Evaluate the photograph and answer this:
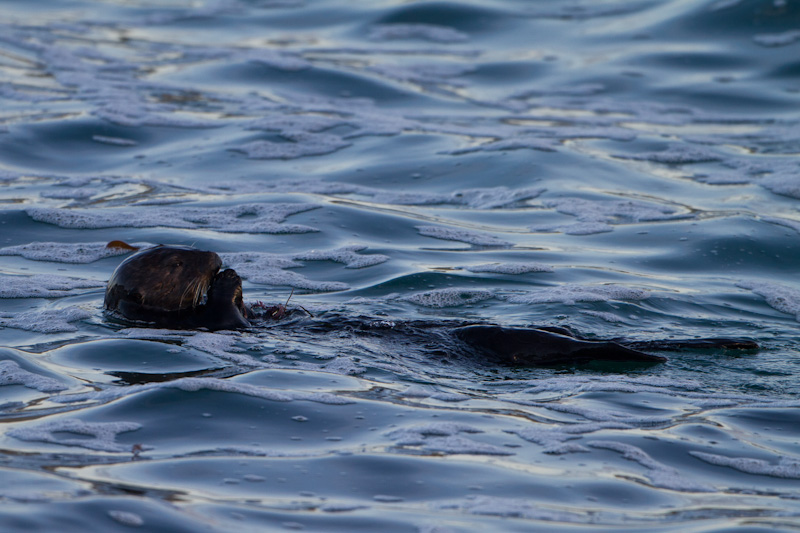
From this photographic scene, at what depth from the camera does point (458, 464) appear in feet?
12.5

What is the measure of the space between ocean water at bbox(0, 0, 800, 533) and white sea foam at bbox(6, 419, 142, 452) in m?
0.01

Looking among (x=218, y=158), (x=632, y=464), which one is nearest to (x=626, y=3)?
(x=218, y=158)

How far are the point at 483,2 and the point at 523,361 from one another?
Answer: 1286 cm

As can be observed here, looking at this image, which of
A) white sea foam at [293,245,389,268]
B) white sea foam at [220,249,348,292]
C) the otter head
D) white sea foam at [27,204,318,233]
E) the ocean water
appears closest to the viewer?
the ocean water

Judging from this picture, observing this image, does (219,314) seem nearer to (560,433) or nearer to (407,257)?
(560,433)

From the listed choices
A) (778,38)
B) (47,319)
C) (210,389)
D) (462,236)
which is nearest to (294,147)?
(462,236)

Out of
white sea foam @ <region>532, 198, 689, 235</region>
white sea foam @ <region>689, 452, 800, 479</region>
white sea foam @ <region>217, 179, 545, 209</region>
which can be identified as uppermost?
white sea foam @ <region>217, 179, 545, 209</region>

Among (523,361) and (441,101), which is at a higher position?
(441,101)

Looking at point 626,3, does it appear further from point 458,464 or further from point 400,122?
point 458,464

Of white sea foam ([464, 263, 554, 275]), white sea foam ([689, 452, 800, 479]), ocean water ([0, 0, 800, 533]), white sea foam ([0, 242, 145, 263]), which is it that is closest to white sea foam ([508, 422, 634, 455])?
ocean water ([0, 0, 800, 533])

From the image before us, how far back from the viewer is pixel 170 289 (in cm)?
542

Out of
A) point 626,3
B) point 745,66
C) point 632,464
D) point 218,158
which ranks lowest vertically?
point 632,464

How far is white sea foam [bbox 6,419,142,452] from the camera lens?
12.8 feet

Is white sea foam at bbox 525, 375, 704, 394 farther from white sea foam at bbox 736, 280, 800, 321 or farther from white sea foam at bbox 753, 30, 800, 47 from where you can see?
white sea foam at bbox 753, 30, 800, 47
